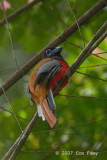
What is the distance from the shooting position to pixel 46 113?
290 centimetres

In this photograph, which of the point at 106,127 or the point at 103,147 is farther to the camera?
the point at 106,127

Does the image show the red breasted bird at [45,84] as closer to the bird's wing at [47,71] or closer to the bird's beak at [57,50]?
the bird's wing at [47,71]

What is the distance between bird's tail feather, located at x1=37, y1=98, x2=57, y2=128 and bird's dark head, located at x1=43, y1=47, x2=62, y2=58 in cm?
104

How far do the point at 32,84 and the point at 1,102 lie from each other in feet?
4.96

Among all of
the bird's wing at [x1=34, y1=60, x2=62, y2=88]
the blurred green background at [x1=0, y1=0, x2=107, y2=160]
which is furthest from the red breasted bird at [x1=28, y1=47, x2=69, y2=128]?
the blurred green background at [x1=0, y1=0, x2=107, y2=160]

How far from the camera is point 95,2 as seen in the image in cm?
452

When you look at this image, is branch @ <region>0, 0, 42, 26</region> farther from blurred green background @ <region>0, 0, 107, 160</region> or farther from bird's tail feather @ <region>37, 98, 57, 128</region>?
bird's tail feather @ <region>37, 98, 57, 128</region>

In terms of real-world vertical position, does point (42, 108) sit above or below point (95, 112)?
above

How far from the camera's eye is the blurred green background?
3.69 meters

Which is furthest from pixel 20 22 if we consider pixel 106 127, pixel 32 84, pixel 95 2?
pixel 106 127

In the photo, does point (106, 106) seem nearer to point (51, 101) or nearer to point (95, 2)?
point (51, 101)

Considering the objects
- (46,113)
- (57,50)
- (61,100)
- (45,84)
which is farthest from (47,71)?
(61,100)

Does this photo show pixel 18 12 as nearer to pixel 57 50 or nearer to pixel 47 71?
pixel 57 50

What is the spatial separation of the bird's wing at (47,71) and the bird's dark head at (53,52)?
24.0 inches
